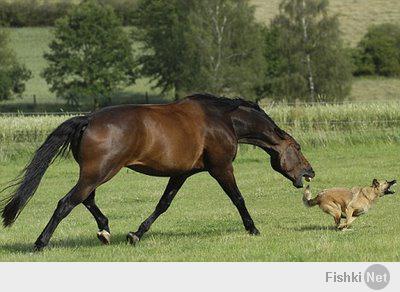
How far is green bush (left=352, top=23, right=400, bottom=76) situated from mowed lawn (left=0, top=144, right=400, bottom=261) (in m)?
46.0

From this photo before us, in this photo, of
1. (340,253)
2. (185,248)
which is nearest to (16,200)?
(185,248)

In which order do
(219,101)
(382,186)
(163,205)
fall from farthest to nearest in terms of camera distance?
(382,186) < (219,101) < (163,205)

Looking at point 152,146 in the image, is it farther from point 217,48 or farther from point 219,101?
point 217,48

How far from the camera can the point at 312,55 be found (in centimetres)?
5994

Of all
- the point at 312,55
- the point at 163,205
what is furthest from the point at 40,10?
the point at 163,205

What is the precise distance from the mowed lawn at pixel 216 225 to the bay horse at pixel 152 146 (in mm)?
582

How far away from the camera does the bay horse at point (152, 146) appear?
32.0 ft

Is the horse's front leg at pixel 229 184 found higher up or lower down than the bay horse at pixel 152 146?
lower down

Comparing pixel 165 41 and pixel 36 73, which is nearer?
pixel 165 41

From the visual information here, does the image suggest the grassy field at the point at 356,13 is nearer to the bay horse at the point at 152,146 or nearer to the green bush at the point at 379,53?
the green bush at the point at 379,53

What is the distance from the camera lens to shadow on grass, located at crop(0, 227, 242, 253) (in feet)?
33.9

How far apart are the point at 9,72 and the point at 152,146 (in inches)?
2313

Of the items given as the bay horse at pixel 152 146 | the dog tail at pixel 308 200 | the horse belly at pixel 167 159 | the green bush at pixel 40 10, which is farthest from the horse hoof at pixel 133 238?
the green bush at pixel 40 10

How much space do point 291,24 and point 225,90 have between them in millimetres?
7033
